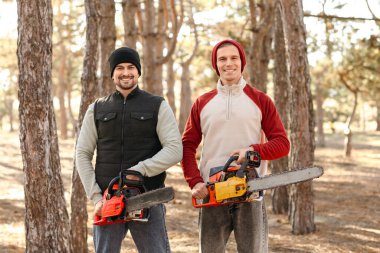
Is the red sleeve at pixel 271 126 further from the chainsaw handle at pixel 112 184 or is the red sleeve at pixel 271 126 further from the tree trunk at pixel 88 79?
the tree trunk at pixel 88 79

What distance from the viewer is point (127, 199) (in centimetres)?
352

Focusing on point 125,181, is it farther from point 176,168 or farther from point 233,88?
point 176,168

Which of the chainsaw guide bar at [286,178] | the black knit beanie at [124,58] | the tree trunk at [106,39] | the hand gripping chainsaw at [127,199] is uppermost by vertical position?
the tree trunk at [106,39]

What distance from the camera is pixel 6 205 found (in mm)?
11766

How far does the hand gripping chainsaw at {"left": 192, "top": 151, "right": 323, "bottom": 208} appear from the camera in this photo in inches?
139

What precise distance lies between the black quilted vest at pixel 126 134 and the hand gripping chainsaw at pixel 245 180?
0.45 meters

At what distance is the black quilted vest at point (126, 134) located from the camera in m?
3.66

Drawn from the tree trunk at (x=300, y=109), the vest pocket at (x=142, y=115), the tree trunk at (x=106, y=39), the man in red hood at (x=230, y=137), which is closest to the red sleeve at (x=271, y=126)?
the man in red hood at (x=230, y=137)

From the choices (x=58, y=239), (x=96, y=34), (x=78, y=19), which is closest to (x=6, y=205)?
(x=96, y=34)

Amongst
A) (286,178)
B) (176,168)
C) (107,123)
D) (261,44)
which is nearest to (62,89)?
(176,168)

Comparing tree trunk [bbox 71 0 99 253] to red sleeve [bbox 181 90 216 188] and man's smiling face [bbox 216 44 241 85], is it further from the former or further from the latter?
man's smiling face [bbox 216 44 241 85]

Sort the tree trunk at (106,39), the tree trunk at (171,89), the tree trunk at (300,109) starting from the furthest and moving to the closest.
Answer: the tree trunk at (171,89), the tree trunk at (300,109), the tree trunk at (106,39)

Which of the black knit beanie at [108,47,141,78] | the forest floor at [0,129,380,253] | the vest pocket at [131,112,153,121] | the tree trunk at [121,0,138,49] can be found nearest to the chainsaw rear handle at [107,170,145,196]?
the vest pocket at [131,112,153,121]

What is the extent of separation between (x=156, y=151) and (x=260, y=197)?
0.77m
